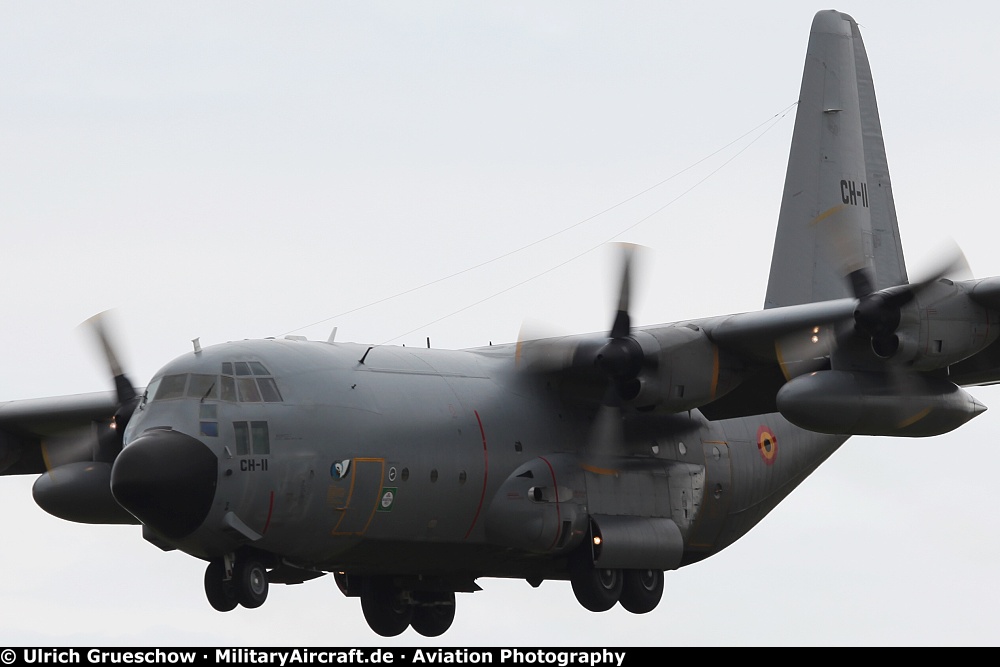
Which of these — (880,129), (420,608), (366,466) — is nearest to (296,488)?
(366,466)

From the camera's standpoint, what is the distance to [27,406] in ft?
67.2

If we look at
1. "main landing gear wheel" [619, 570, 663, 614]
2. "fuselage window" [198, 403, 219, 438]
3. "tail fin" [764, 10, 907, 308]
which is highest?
"tail fin" [764, 10, 907, 308]

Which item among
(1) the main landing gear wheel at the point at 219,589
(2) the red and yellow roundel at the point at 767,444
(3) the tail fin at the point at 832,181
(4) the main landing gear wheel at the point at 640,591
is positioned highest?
(3) the tail fin at the point at 832,181

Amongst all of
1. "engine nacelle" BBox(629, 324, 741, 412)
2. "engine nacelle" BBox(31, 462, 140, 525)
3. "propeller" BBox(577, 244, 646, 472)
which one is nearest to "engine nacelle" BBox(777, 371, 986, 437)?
"engine nacelle" BBox(629, 324, 741, 412)

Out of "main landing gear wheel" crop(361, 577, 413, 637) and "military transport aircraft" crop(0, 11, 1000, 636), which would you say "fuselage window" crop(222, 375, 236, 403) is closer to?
"military transport aircraft" crop(0, 11, 1000, 636)

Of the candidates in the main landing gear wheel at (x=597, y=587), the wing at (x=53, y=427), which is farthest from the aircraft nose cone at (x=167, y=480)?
the main landing gear wheel at (x=597, y=587)

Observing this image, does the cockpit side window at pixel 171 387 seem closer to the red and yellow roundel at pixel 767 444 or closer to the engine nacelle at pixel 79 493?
the engine nacelle at pixel 79 493

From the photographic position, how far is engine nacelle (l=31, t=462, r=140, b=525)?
19188 mm

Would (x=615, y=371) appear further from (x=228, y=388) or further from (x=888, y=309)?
(x=228, y=388)

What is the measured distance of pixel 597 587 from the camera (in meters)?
18.1

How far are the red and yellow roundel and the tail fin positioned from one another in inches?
110

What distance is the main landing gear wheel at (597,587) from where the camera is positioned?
18.1m

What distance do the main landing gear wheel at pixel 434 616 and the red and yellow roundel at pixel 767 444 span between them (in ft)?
15.8

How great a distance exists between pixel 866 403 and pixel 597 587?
410cm
